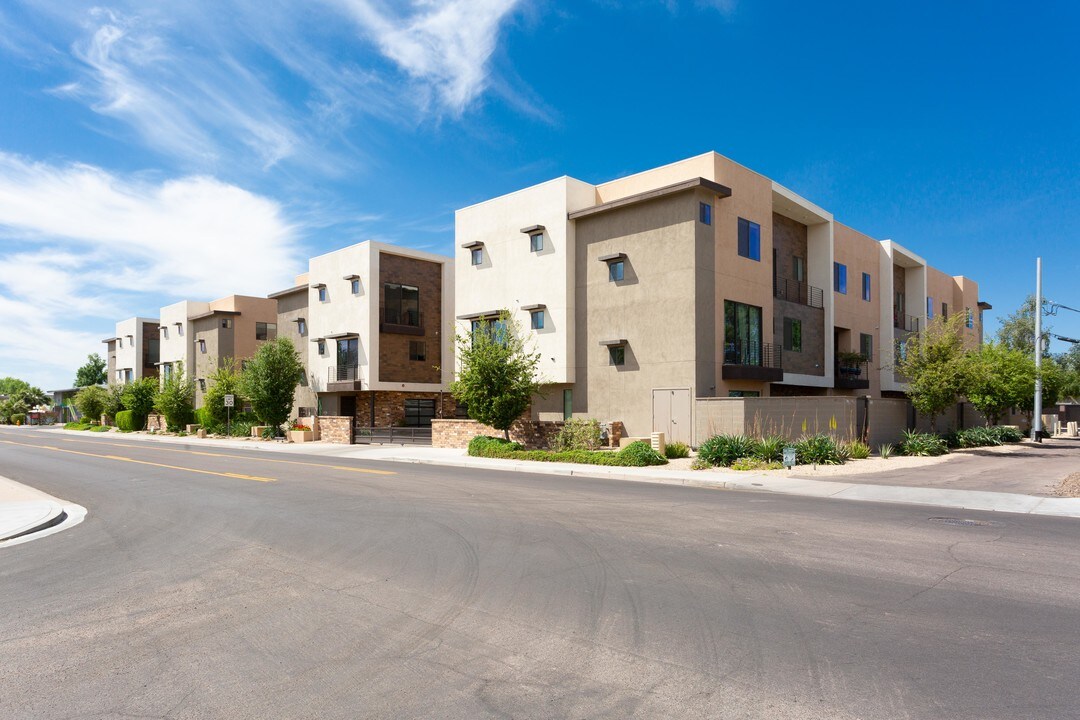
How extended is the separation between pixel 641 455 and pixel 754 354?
33.5ft

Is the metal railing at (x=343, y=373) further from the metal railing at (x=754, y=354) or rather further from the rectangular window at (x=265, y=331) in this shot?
the metal railing at (x=754, y=354)

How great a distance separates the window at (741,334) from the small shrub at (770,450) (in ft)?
21.5

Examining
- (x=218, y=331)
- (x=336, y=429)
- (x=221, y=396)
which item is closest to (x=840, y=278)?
(x=336, y=429)

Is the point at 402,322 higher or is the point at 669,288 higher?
the point at 669,288

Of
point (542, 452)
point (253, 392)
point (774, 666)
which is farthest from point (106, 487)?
point (253, 392)

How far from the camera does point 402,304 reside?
4097 centimetres

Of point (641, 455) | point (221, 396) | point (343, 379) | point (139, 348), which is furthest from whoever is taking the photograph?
point (139, 348)

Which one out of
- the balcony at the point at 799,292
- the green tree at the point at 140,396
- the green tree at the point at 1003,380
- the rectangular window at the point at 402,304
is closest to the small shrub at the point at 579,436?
the balcony at the point at 799,292

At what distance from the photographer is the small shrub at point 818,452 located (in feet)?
67.2

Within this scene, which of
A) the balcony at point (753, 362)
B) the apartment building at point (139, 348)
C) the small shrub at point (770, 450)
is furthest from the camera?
the apartment building at point (139, 348)

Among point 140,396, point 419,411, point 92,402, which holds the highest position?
point 140,396

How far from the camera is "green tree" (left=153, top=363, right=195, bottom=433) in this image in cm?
5056

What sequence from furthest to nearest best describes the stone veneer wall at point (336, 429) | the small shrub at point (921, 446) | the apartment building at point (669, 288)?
the stone veneer wall at point (336, 429), the apartment building at point (669, 288), the small shrub at point (921, 446)

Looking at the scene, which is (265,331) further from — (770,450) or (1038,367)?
(1038,367)
